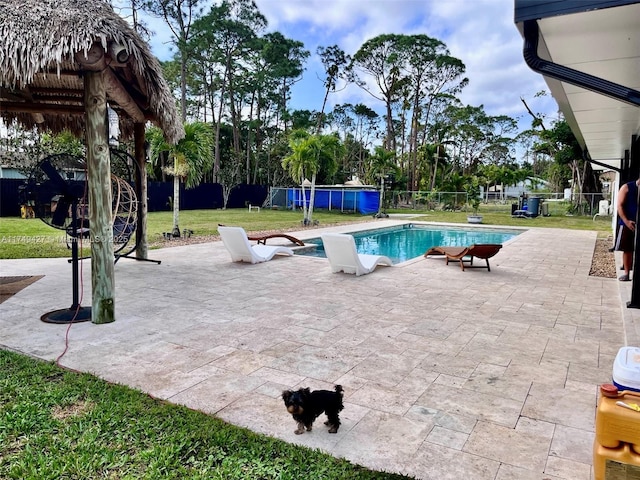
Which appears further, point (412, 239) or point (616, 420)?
point (412, 239)

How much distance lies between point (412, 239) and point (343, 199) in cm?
1142

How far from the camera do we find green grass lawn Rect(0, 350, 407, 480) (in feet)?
7.13

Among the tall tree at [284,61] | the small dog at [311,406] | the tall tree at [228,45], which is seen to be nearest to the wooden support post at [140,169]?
the small dog at [311,406]

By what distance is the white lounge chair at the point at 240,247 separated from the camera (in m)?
8.02

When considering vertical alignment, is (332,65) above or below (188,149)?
above

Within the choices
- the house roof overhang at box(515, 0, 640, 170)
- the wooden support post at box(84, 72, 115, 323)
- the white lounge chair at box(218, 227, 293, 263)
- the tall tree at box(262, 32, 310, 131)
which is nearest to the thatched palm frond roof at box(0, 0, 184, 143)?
the wooden support post at box(84, 72, 115, 323)

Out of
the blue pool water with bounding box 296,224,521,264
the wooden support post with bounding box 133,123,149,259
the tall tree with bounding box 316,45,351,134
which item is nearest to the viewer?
the wooden support post with bounding box 133,123,149,259

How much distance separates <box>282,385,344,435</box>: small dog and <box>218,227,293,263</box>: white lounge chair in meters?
5.60

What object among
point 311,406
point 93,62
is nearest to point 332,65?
point 93,62

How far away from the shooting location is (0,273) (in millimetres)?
7090

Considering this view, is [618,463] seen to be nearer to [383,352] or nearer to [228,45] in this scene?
[383,352]

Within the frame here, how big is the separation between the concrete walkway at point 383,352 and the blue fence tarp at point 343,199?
18091 millimetres

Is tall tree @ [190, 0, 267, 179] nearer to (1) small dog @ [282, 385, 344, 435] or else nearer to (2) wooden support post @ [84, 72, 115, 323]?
(2) wooden support post @ [84, 72, 115, 323]

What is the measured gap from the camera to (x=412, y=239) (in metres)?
15.1
